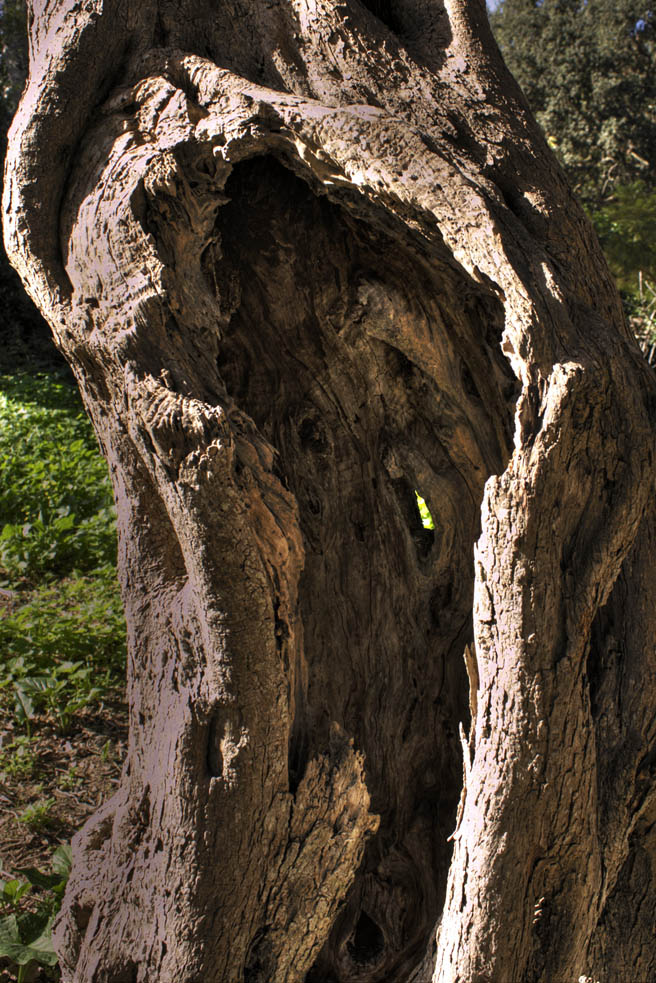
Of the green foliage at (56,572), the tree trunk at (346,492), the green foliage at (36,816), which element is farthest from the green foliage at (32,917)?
the green foliage at (56,572)

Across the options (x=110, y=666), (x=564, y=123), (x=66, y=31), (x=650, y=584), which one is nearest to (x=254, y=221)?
(x=66, y=31)

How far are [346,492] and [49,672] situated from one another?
2368 mm

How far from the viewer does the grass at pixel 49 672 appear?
110 inches

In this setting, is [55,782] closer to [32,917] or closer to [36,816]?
[36,816]

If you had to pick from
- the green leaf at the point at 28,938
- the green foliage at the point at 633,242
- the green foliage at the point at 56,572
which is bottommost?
the green leaf at the point at 28,938

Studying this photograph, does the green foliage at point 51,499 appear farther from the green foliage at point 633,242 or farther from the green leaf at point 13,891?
the green foliage at point 633,242

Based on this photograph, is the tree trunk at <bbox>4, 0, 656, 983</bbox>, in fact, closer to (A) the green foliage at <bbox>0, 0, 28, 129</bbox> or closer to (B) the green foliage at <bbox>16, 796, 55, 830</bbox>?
(B) the green foliage at <bbox>16, 796, 55, 830</bbox>

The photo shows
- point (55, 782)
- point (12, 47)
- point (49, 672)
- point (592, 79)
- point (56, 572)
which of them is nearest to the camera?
point (55, 782)

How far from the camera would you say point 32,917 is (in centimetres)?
259

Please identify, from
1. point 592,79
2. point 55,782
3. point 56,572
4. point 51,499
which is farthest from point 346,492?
point 592,79

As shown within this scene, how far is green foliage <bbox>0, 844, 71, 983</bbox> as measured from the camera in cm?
248

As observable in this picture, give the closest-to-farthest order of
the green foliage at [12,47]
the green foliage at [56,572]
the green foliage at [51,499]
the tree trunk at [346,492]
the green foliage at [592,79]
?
the tree trunk at [346,492] < the green foliage at [56,572] < the green foliage at [51,499] < the green foliage at [12,47] < the green foliage at [592,79]

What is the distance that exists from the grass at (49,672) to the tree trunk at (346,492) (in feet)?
2.42

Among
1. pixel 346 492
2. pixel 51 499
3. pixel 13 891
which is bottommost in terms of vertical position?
pixel 13 891
